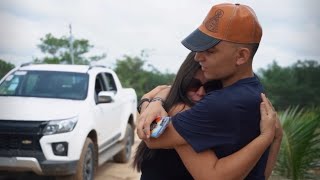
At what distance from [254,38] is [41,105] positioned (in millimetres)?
4422

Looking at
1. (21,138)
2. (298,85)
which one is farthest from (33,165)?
(298,85)

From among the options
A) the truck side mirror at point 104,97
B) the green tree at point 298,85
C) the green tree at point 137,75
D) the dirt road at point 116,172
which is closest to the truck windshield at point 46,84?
the truck side mirror at point 104,97

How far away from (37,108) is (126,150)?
9.25 feet

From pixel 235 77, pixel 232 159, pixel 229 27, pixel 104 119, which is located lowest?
pixel 104 119

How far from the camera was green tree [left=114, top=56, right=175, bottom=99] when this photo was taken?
2061 centimetres

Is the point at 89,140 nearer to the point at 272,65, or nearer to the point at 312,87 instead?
the point at 312,87

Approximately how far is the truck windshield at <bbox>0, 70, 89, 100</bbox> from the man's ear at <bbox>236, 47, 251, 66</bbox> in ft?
15.2

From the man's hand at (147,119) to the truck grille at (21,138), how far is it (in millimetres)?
3606

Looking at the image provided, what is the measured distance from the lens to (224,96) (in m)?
1.41

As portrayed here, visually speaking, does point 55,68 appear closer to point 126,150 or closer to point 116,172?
point 116,172

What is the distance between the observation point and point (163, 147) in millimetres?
1485

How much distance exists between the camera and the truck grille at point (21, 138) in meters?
4.93

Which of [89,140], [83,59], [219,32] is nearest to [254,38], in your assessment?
[219,32]

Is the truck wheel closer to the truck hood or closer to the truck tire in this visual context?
the truck tire
